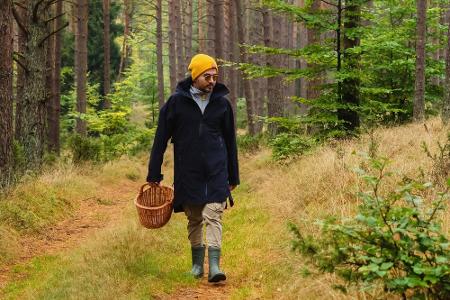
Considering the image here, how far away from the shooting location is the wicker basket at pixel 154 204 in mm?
5934

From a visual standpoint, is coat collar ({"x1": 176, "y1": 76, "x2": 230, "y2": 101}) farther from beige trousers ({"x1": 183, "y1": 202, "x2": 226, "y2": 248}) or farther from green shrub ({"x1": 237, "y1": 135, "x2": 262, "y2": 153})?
green shrub ({"x1": 237, "y1": 135, "x2": 262, "y2": 153})

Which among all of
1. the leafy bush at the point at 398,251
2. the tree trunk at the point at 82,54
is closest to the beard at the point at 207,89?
the leafy bush at the point at 398,251

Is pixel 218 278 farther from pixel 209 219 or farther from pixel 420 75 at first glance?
pixel 420 75

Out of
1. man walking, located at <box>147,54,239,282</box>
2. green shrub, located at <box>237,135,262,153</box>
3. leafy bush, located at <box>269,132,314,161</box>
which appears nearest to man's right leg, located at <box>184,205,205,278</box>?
man walking, located at <box>147,54,239,282</box>

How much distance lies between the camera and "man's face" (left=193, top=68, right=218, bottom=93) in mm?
5578

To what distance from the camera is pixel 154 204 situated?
6543 millimetres

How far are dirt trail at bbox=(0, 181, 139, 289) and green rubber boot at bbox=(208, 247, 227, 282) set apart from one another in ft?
8.02

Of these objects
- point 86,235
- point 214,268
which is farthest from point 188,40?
point 214,268

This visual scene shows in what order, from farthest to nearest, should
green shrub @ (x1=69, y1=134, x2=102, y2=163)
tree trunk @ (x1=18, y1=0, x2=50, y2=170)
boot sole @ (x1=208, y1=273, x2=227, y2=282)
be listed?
1. green shrub @ (x1=69, y1=134, x2=102, y2=163)
2. tree trunk @ (x1=18, y1=0, x2=50, y2=170)
3. boot sole @ (x1=208, y1=273, x2=227, y2=282)

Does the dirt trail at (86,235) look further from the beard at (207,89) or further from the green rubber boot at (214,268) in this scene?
the beard at (207,89)

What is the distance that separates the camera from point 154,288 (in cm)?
530

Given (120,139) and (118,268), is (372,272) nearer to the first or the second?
(118,268)

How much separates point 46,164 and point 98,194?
2519 mm

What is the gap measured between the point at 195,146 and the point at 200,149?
62 millimetres
